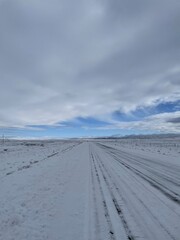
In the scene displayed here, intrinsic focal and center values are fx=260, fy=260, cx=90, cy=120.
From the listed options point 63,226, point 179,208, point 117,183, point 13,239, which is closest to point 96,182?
point 117,183

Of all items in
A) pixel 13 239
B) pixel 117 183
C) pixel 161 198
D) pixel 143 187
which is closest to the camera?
pixel 13 239

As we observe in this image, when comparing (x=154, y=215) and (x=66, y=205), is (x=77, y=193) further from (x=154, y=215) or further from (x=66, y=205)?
(x=154, y=215)

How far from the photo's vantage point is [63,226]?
5828 millimetres

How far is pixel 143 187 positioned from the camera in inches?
395

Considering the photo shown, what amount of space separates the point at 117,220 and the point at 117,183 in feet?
16.2

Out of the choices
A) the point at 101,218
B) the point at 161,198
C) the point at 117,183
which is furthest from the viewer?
the point at 117,183

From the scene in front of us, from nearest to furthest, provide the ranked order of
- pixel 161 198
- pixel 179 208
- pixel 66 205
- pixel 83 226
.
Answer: pixel 83 226 → pixel 179 208 → pixel 66 205 → pixel 161 198

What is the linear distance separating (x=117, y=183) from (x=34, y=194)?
3585 millimetres

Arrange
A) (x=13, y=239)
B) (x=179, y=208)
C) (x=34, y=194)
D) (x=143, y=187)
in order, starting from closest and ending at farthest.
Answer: (x=13, y=239), (x=179, y=208), (x=34, y=194), (x=143, y=187)

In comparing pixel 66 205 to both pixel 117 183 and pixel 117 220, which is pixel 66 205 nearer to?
pixel 117 220

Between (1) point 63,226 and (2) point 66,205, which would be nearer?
(1) point 63,226

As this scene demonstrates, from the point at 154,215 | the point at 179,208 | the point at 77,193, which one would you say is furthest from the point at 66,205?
the point at 179,208

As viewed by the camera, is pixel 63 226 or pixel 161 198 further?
pixel 161 198

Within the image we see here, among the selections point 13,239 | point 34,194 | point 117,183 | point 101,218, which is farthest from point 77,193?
point 13,239
